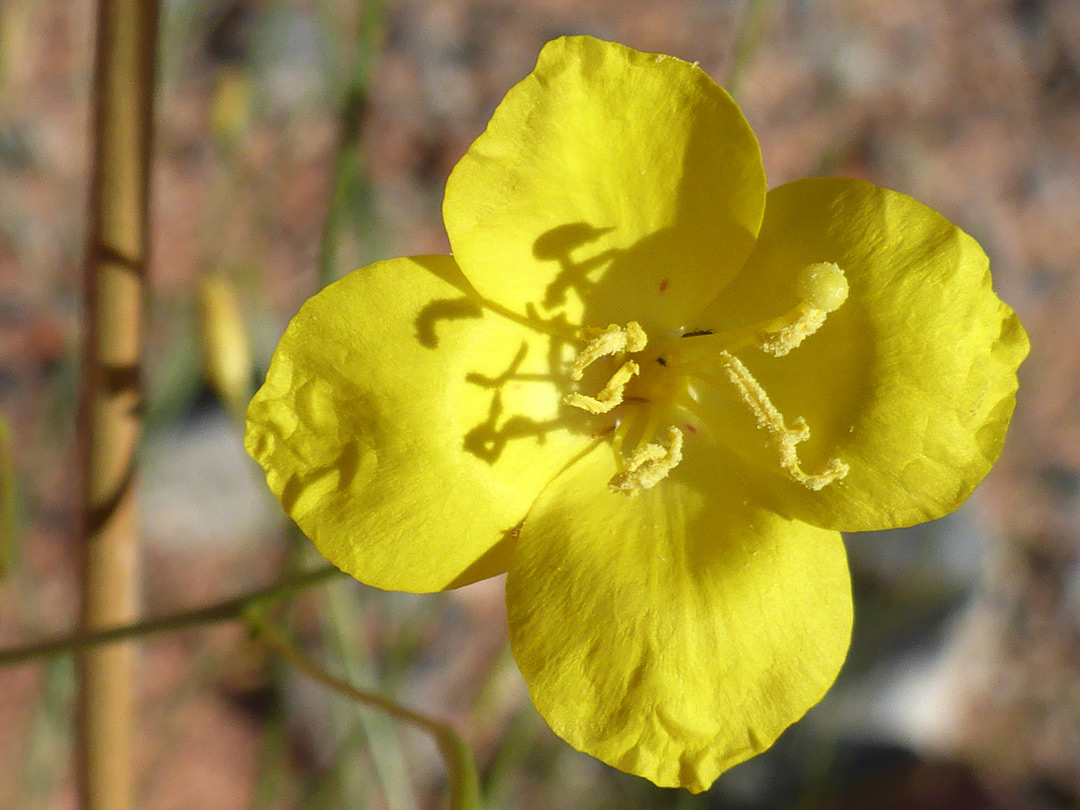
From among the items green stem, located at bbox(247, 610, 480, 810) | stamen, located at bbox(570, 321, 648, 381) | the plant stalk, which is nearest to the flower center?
stamen, located at bbox(570, 321, 648, 381)

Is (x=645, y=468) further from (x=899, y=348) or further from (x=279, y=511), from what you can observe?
(x=279, y=511)

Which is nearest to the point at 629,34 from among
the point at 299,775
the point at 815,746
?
the point at 815,746

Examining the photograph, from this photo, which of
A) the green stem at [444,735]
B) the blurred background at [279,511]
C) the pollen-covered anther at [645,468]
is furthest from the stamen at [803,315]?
the blurred background at [279,511]

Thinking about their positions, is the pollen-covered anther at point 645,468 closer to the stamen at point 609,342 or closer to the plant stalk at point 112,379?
the stamen at point 609,342

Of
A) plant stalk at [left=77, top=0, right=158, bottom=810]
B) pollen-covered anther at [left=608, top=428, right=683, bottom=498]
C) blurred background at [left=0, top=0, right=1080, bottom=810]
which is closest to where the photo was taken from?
plant stalk at [left=77, top=0, right=158, bottom=810]

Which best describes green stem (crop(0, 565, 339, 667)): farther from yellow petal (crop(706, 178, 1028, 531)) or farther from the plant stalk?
yellow petal (crop(706, 178, 1028, 531))
